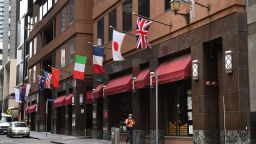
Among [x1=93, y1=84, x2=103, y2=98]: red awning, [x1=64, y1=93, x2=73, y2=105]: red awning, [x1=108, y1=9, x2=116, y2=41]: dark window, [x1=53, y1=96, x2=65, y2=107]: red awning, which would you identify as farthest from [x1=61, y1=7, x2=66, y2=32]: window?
[x1=93, y1=84, x2=103, y2=98]: red awning

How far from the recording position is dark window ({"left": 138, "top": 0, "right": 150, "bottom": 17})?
27567 millimetres

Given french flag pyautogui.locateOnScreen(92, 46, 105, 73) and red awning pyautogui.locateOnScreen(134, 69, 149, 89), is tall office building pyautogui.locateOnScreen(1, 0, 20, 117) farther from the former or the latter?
red awning pyautogui.locateOnScreen(134, 69, 149, 89)

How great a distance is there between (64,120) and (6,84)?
63496mm

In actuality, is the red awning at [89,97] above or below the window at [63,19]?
below

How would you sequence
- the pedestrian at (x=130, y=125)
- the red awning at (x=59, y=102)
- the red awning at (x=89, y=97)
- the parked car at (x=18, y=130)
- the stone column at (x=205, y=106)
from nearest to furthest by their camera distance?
the stone column at (x=205, y=106) → the pedestrian at (x=130, y=125) → the red awning at (x=89, y=97) → the parked car at (x=18, y=130) → the red awning at (x=59, y=102)

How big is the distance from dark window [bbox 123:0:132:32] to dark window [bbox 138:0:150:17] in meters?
1.79

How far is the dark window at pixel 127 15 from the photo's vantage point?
30312mm

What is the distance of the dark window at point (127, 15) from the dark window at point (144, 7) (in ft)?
5.86

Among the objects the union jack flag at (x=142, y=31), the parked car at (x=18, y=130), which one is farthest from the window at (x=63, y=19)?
the union jack flag at (x=142, y=31)

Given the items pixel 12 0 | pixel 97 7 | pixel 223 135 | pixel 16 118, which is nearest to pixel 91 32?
pixel 97 7

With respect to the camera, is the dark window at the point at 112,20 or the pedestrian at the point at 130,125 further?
the dark window at the point at 112,20

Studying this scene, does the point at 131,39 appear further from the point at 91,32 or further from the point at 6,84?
the point at 6,84

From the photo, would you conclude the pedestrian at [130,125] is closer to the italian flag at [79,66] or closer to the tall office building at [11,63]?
the italian flag at [79,66]

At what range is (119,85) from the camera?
99.6ft
